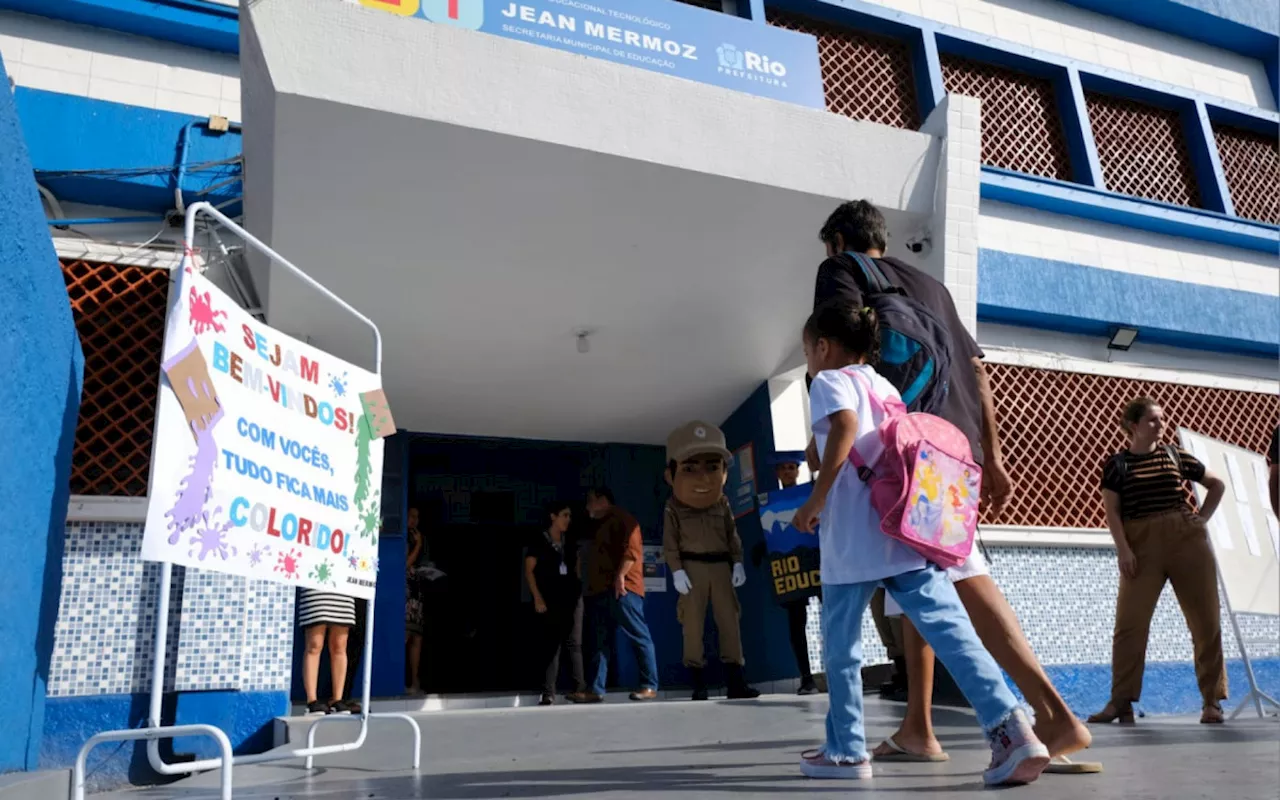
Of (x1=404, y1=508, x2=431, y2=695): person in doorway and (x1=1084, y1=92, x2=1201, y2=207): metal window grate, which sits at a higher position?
(x1=1084, y1=92, x2=1201, y2=207): metal window grate

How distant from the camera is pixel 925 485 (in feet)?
7.50

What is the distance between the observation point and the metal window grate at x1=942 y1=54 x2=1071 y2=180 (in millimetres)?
8797

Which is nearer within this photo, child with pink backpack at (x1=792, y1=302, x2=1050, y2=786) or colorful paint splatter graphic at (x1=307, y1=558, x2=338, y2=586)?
child with pink backpack at (x1=792, y1=302, x2=1050, y2=786)

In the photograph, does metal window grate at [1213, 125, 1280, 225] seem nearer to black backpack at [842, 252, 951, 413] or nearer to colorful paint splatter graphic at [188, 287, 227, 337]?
black backpack at [842, 252, 951, 413]

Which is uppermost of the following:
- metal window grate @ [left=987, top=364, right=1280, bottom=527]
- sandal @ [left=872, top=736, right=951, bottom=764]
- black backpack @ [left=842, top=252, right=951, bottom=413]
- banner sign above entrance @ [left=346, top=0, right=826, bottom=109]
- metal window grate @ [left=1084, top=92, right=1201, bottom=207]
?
metal window grate @ [left=1084, top=92, right=1201, bottom=207]

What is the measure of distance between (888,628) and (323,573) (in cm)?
371

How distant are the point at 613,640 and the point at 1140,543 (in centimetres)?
473

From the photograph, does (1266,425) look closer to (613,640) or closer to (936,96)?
(936,96)

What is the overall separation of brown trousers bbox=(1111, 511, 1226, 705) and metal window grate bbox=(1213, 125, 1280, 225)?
6.50m

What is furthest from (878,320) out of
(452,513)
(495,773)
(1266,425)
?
(1266,425)

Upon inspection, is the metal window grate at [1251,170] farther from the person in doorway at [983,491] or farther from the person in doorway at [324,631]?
the person in doorway at [324,631]

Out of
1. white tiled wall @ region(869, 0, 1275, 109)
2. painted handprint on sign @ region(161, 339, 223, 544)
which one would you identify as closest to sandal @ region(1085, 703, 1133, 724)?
painted handprint on sign @ region(161, 339, 223, 544)

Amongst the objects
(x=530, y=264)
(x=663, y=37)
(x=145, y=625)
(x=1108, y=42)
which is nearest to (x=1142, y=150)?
(x=1108, y=42)

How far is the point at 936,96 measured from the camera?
332 inches
